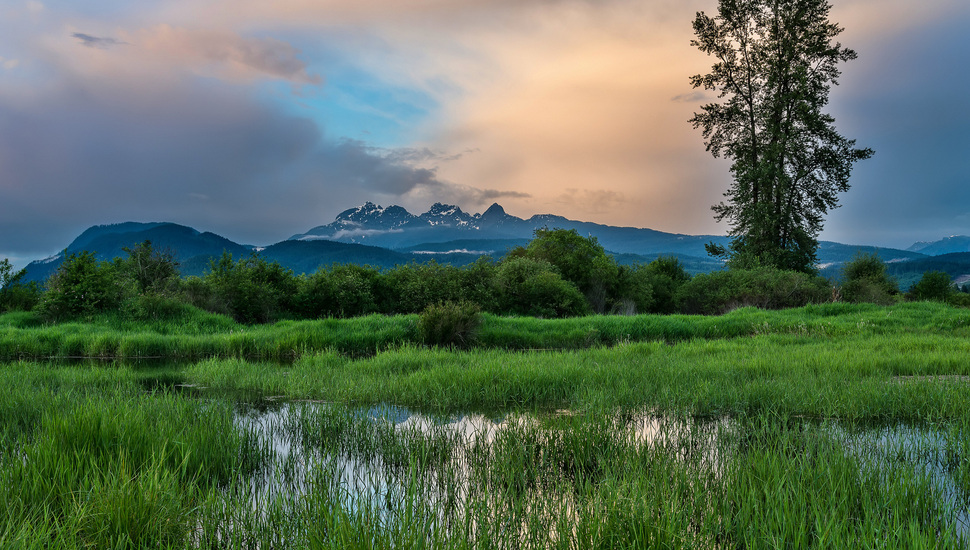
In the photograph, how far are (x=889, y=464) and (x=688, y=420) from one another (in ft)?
7.76

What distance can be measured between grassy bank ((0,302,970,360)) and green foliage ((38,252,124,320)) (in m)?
0.79

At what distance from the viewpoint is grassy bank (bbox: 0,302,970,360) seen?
1413 centimetres

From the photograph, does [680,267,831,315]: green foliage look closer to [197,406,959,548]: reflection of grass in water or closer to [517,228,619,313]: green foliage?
[517,228,619,313]: green foliage

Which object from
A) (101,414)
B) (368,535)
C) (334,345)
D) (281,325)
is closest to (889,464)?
(368,535)

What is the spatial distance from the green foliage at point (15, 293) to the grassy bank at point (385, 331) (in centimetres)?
290

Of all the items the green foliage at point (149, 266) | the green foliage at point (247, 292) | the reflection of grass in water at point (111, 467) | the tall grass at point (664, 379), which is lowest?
the tall grass at point (664, 379)

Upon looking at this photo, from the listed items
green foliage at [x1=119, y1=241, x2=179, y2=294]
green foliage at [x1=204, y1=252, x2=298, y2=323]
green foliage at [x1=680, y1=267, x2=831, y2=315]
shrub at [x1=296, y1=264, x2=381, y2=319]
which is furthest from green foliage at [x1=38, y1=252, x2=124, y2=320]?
green foliage at [x1=680, y1=267, x2=831, y2=315]

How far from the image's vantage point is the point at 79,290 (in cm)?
1812

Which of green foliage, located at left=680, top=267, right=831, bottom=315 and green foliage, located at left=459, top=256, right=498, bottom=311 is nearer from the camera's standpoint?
green foliage, located at left=459, top=256, right=498, bottom=311

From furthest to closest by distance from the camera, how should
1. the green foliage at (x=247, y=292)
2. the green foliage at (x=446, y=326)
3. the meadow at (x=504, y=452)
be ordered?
the green foliage at (x=247, y=292)
the green foliage at (x=446, y=326)
the meadow at (x=504, y=452)

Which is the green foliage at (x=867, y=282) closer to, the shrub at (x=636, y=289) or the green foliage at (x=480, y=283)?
the shrub at (x=636, y=289)

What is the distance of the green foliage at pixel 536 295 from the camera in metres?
25.1

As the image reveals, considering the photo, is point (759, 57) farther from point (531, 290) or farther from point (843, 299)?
point (531, 290)

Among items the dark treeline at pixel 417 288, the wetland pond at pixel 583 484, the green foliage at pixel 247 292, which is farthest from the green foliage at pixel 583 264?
the wetland pond at pixel 583 484
